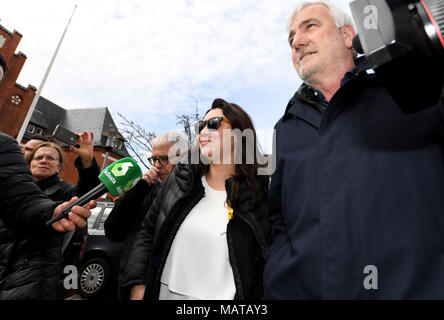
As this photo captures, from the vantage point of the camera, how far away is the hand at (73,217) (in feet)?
4.93

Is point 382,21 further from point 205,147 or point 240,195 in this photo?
point 205,147

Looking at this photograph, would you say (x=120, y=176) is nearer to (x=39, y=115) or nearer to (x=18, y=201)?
(x=18, y=201)

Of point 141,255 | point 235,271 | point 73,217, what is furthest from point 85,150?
point 235,271

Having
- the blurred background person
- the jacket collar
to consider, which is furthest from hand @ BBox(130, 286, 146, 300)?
the blurred background person

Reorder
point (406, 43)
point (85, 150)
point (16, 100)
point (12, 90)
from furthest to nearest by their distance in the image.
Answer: point (16, 100)
point (12, 90)
point (85, 150)
point (406, 43)

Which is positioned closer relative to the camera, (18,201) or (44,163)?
(18,201)

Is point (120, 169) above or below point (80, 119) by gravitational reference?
below

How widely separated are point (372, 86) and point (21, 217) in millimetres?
2236

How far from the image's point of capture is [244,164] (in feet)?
6.88

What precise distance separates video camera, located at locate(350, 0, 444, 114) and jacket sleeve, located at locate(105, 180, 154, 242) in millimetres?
2015

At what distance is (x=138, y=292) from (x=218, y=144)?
124cm

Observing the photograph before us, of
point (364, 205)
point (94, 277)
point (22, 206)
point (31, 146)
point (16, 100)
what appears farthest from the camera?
point (16, 100)

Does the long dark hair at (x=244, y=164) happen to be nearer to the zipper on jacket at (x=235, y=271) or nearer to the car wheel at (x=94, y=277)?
the zipper on jacket at (x=235, y=271)

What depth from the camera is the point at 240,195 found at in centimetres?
183
